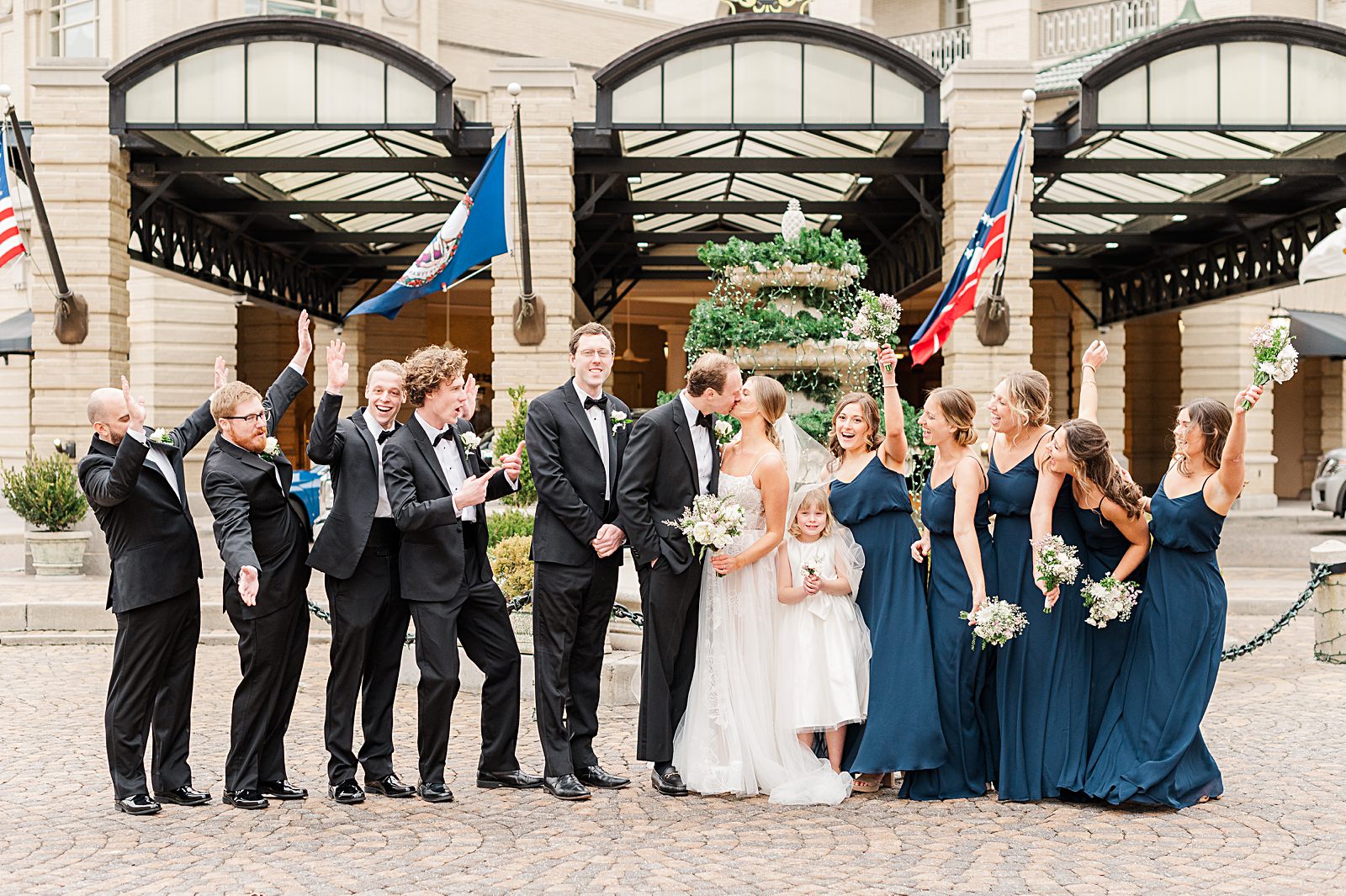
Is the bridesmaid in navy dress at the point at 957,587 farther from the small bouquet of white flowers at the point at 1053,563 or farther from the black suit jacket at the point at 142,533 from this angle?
the black suit jacket at the point at 142,533

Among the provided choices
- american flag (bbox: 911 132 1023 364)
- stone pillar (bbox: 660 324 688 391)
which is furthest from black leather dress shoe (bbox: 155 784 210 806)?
stone pillar (bbox: 660 324 688 391)

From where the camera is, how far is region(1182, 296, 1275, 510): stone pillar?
100 ft

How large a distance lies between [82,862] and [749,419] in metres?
3.79

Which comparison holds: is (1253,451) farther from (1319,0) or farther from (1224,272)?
(1319,0)

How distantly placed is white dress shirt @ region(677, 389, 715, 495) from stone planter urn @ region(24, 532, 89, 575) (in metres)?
11.9

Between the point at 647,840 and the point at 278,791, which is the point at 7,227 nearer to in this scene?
the point at 278,791

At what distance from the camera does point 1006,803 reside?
6711mm

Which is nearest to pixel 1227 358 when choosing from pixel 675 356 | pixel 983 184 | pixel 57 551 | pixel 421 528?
pixel 675 356

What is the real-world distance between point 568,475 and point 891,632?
189 centimetres

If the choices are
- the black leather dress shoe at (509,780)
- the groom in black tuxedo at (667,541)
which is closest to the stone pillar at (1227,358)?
the groom in black tuxedo at (667,541)

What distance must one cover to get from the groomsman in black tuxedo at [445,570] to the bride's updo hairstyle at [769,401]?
4.24 ft

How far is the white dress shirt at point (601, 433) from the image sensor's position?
706 cm

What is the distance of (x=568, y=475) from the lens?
7035 millimetres

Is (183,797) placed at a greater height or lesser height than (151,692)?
lesser
